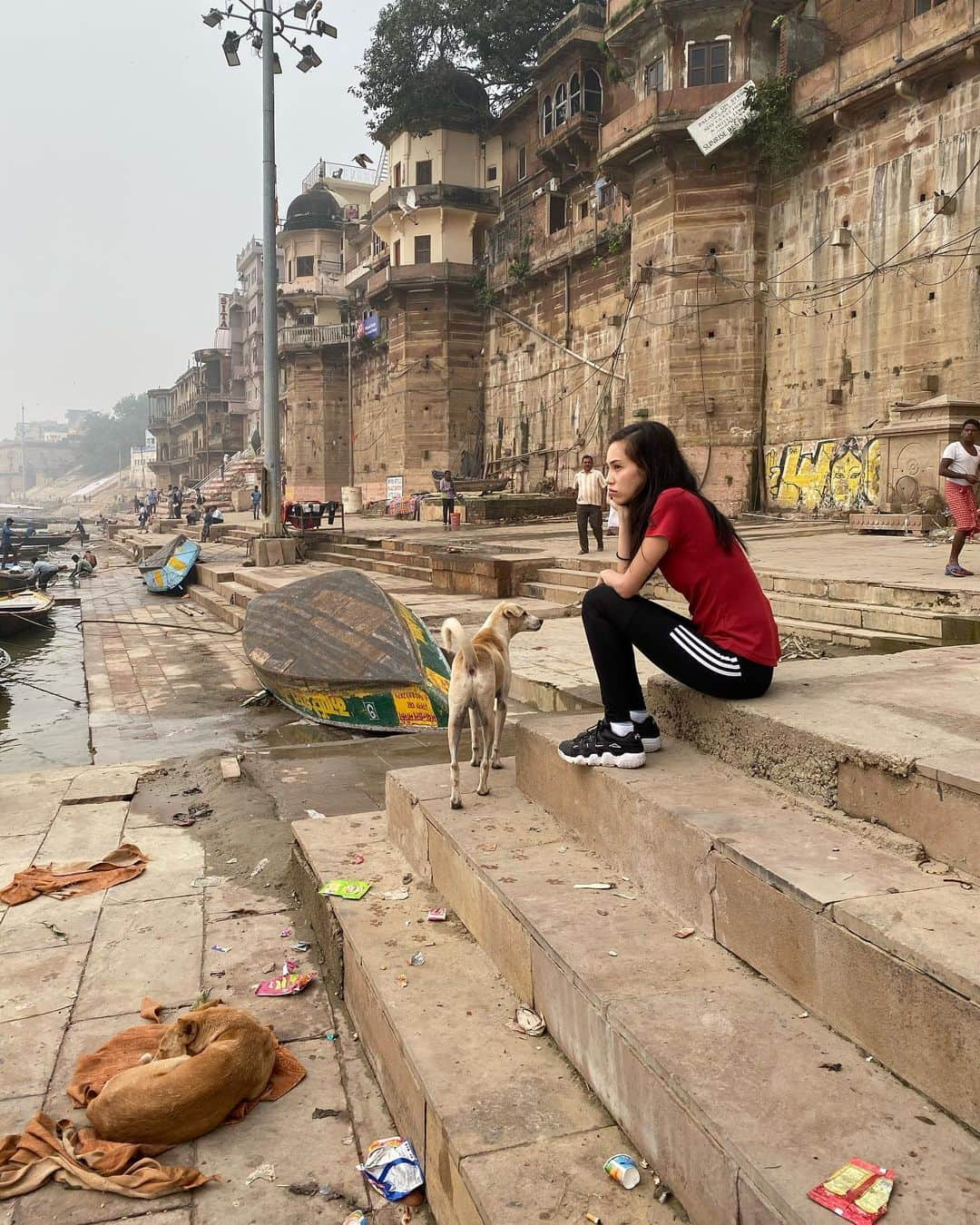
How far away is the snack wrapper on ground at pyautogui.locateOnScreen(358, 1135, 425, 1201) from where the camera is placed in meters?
2.17

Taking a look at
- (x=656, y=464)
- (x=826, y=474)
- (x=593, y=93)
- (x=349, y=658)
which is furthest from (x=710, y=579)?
(x=593, y=93)

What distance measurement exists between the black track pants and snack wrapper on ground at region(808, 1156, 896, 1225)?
154 centimetres

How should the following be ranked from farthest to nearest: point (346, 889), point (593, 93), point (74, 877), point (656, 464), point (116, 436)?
point (116, 436)
point (593, 93)
point (74, 877)
point (346, 889)
point (656, 464)

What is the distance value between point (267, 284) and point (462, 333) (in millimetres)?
18288

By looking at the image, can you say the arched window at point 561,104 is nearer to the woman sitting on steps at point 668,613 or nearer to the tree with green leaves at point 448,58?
the tree with green leaves at point 448,58

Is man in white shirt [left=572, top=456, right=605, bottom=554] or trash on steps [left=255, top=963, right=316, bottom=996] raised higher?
man in white shirt [left=572, top=456, right=605, bottom=554]

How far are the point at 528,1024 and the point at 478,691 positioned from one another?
61.5 inches

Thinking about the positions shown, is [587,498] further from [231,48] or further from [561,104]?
[561,104]

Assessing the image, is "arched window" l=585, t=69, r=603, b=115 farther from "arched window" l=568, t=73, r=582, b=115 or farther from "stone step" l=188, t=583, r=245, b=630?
"stone step" l=188, t=583, r=245, b=630

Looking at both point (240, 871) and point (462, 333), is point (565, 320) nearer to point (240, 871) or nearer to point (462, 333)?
point (462, 333)

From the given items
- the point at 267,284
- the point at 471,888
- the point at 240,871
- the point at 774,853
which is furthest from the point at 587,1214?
the point at 267,284

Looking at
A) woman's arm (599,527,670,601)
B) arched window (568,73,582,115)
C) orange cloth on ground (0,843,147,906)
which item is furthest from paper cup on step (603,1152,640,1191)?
arched window (568,73,582,115)

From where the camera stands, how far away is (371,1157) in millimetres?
2258

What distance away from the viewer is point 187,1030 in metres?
2.53
